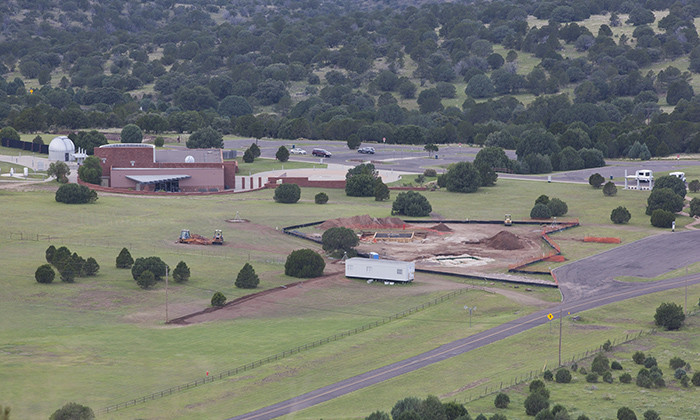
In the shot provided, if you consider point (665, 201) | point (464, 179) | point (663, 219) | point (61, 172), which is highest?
point (61, 172)

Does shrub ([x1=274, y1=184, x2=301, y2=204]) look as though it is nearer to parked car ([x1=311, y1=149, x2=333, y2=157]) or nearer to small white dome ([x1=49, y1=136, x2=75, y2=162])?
small white dome ([x1=49, y1=136, x2=75, y2=162])

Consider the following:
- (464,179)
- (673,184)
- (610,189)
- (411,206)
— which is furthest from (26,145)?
(673,184)

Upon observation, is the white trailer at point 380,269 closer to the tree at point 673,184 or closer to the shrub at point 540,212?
the shrub at point 540,212

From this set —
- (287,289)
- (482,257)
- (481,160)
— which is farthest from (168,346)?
(481,160)

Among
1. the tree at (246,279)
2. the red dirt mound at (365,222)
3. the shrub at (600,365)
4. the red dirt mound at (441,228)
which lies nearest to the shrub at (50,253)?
the tree at (246,279)

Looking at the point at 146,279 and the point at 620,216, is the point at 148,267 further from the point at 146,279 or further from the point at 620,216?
the point at 620,216

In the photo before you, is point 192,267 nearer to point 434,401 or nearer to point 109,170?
point 434,401
